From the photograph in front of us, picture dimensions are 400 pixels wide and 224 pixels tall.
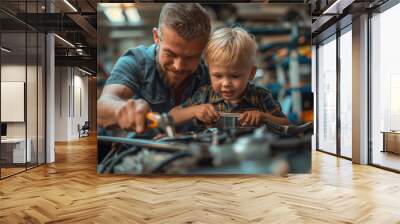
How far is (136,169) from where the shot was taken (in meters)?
5.88

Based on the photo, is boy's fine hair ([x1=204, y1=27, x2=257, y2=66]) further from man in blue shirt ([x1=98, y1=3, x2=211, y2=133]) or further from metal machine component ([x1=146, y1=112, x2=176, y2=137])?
metal machine component ([x1=146, y1=112, x2=176, y2=137])

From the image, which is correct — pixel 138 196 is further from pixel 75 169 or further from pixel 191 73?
pixel 75 169

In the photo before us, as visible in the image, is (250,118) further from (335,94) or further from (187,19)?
(335,94)

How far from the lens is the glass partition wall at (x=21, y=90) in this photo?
6.25m

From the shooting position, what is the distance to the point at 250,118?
18.8 feet

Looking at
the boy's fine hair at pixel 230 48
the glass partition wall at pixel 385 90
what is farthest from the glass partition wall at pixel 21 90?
the glass partition wall at pixel 385 90

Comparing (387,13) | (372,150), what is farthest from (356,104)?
(387,13)

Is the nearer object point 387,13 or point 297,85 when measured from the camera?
point 297,85

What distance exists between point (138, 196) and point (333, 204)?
7.69ft

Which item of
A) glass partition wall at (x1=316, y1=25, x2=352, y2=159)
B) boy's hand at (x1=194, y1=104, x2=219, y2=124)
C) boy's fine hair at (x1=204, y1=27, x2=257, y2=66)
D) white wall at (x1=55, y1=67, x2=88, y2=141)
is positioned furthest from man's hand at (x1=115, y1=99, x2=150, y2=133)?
white wall at (x1=55, y1=67, x2=88, y2=141)

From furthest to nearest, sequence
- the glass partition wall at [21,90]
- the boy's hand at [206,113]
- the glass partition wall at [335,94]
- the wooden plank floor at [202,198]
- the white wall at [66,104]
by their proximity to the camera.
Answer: the white wall at [66,104] < the glass partition wall at [335,94] < the glass partition wall at [21,90] < the boy's hand at [206,113] < the wooden plank floor at [202,198]

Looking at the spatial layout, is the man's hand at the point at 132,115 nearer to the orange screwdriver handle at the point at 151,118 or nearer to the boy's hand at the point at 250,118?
the orange screwdriver handle at the point at 151,118

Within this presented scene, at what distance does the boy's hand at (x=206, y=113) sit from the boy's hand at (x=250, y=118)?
0.38 metres

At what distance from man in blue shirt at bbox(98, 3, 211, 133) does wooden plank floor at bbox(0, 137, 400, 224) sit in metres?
1.13
